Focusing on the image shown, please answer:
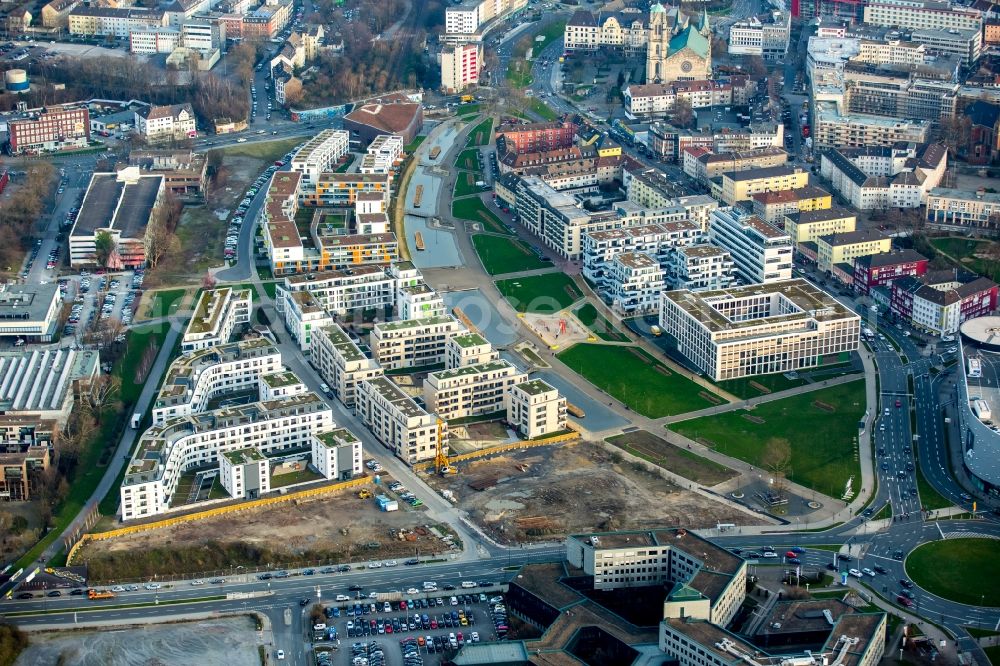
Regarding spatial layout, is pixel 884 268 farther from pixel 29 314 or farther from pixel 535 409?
pixel 29 314

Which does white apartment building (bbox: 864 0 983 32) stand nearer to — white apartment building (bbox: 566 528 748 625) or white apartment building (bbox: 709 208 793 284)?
white apartment building (bbox: 709 208 793 284)

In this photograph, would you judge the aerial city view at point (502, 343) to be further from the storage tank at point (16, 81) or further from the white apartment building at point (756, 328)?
the storage tank at point (16, 81)

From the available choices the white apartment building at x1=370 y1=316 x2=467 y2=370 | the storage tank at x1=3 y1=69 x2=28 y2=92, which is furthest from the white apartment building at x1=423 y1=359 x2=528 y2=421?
the storage tank at x1=3 y1=69 x2=28 y2=92

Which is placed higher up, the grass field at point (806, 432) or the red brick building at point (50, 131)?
the red brick building at point (50, 131)

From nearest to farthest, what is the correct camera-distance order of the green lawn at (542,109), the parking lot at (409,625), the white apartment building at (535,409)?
the parking lot at (409,625) → the white apartment building at (535,409) → the green lawn at (542,109)

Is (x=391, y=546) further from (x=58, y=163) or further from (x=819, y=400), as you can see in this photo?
(x=58, y=163)

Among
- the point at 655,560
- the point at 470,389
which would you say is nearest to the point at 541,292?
the point at 470,389

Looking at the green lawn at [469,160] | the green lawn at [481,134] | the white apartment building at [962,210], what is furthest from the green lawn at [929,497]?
the green lawn at [481,134]
